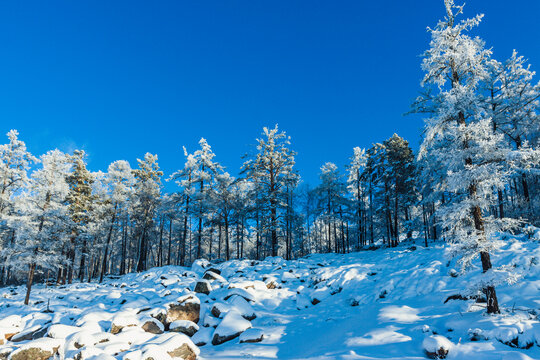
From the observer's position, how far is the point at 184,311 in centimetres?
1132

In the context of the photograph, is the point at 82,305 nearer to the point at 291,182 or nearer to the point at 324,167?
the point at 291,182

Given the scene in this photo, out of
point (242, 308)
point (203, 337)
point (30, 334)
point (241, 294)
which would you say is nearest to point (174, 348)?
point (203, 337)

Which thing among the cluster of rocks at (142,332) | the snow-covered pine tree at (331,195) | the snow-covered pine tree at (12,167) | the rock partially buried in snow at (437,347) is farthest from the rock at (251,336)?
the snow-covered pine tree at (12,167)

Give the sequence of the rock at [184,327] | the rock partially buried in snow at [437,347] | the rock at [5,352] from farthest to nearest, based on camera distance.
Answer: the rock at [184,327] < the rock at [5,352] < the rock partially buried in snow at [437,347]

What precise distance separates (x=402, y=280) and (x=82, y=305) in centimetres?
1837

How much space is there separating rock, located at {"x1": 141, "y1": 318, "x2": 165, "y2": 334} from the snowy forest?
23.9 feet

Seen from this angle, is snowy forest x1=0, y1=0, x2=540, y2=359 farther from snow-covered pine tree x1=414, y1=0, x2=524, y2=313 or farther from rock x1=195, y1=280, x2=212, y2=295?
rock x1=195, y1=280, x2=212, y2=295

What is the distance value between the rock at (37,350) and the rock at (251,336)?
5912 millimetres

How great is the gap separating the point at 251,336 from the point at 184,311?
11.7 feet

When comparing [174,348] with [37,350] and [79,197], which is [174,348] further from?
[79,197]

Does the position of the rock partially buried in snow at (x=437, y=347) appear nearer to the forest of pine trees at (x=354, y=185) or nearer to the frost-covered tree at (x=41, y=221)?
the forest of pine trees at (x=354, y=185)

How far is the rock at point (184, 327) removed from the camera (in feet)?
34.3

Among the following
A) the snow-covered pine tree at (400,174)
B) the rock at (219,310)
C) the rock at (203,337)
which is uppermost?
the snow-covered pine tree at (400,174)

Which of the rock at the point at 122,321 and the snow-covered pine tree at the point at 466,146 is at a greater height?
the snow-covered pine tree at the point at 466,146
